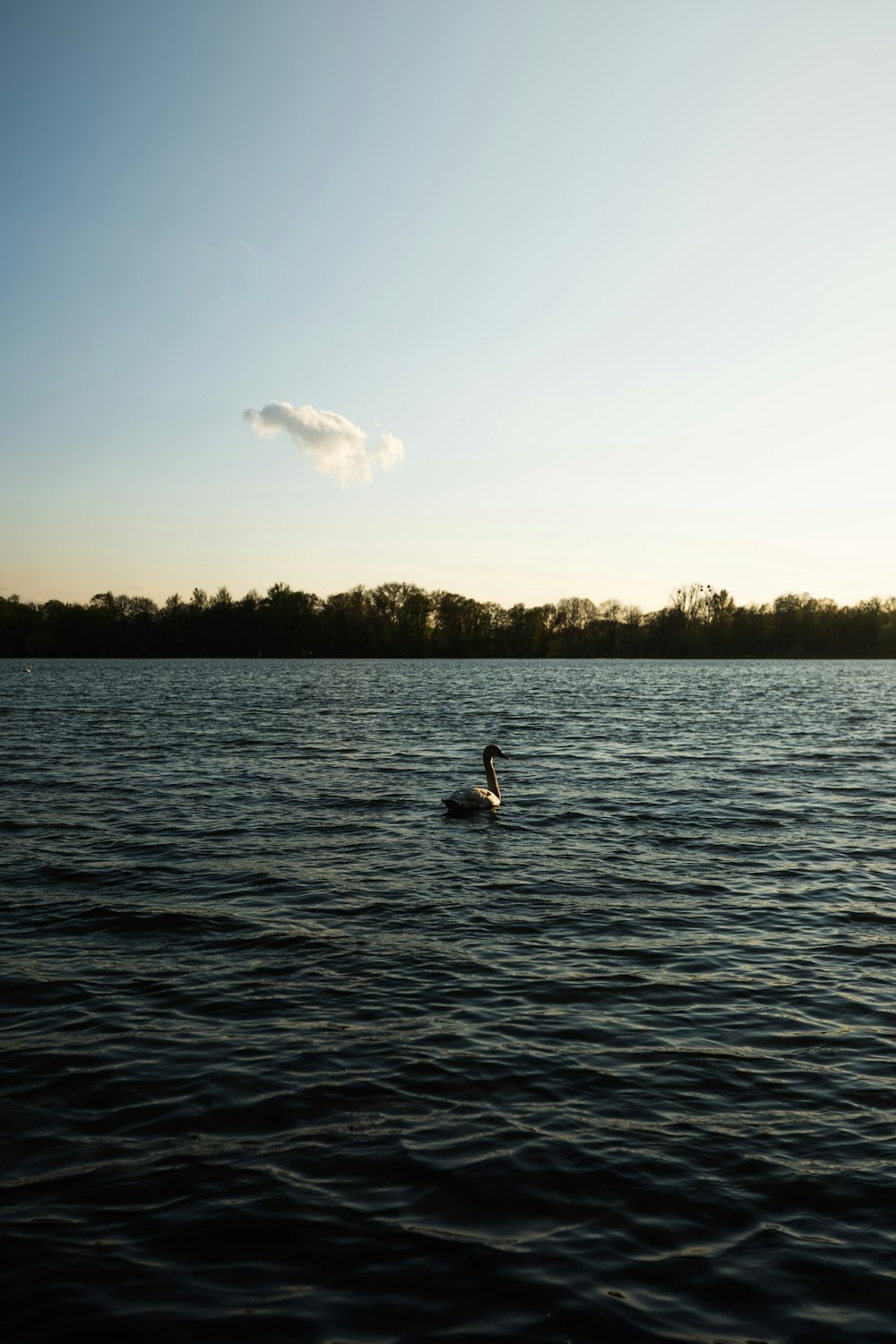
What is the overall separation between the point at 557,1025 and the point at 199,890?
23.6 feet

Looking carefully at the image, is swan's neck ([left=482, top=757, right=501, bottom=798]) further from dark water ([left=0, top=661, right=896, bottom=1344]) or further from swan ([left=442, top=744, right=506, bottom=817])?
dark water ([left=0, top=661, right=896, bottom=1344])

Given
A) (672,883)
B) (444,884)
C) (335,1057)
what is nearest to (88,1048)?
(335,1057)

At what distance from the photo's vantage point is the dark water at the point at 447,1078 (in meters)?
5.72

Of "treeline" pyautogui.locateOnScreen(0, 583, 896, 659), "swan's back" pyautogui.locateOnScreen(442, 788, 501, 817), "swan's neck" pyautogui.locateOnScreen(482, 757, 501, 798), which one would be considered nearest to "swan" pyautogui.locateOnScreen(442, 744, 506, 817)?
"swan's back" pyautogui.locateOnScreen(442, 788, 501, 817)

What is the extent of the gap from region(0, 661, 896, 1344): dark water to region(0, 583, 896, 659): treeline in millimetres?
167087

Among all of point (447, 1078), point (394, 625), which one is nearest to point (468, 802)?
point (447, 1078)

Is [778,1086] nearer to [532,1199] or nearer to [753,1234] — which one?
[753,1234]

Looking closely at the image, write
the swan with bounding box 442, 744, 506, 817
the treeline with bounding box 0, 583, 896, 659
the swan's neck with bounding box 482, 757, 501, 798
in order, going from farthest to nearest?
the treeline with bounding box 0, 583, 896, 659, the swan's neck with bounding box 482, 757, 501, 798, the swan with bounding box 442, 744, 506, 817

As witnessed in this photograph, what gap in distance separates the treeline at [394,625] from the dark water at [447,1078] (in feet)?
548

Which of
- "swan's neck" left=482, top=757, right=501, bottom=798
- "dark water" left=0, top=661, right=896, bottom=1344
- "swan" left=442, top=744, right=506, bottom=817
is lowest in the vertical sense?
"dark water" left=0, top=661, right=896, bottom=1344

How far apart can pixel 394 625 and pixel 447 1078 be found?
17928 cm

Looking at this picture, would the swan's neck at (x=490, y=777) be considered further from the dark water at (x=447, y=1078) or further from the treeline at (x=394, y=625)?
the treeline at (x=394, y=625)

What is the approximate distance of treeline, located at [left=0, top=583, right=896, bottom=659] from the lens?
18388 cm

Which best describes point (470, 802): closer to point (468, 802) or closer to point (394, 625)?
point (468, 802)
